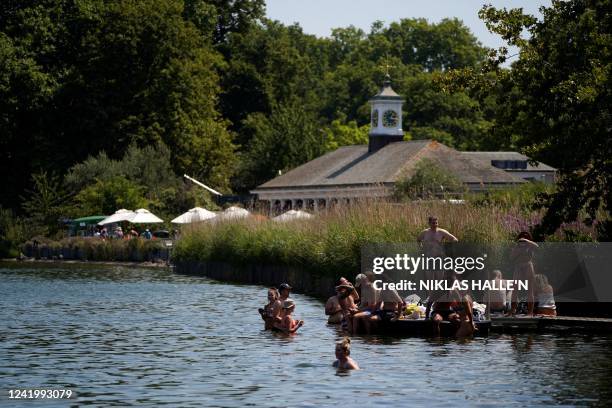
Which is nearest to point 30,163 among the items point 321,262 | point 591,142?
point 321,262

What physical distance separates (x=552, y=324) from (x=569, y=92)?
26.0ft

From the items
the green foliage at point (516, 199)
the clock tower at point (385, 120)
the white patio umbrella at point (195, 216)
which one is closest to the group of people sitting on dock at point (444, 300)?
the green foliage at point (516, 199)

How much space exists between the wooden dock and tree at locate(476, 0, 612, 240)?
4.41 meters

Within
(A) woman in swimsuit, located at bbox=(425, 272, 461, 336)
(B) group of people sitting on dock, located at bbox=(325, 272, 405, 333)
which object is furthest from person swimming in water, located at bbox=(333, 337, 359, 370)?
(B) group of people sitting on dock, located at bbox=(325, 272, 405, 333)

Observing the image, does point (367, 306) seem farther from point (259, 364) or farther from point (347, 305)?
point (259, 364)

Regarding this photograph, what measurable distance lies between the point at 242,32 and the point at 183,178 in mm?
29702

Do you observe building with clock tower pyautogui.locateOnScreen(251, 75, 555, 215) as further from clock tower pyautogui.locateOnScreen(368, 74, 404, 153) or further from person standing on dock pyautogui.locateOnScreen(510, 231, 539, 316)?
person standing on dock pyautogui.locateOnScreen(510, 231, 539, 316)

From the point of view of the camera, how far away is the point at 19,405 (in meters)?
24.4

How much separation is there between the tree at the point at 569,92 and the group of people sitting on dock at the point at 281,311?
7.99 meters

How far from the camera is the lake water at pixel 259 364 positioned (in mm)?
25641

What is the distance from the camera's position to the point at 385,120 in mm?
103250

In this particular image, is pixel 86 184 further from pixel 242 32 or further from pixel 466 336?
pixel 466 336

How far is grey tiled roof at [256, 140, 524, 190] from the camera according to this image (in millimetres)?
92500

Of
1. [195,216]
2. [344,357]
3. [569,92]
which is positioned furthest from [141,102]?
[344,357]
